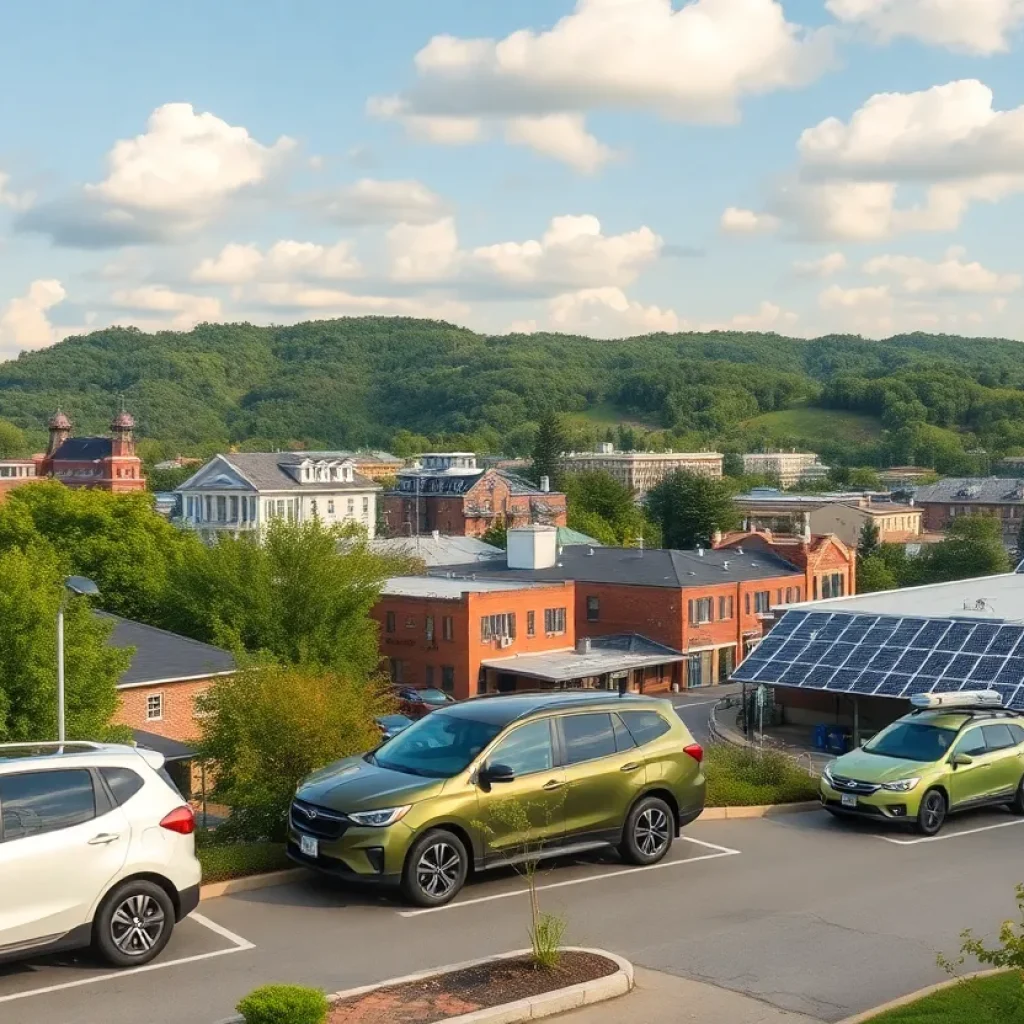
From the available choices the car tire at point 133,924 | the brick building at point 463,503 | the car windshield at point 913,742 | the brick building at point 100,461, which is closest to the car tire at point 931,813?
the car windshield at point 913,742

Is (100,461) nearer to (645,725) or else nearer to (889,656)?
(889,656)

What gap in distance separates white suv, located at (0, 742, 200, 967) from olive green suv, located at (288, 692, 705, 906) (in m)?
1.70

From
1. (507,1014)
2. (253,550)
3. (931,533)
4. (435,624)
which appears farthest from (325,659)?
(931,533)

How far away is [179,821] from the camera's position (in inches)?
402

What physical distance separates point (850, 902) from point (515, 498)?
334 feet

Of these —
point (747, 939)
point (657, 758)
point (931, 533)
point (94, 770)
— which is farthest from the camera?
point (931, 533)

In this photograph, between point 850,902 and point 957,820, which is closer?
point 850,902

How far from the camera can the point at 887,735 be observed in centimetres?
1655

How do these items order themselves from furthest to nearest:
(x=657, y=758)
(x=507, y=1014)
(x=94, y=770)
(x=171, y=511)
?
1. (x=171, y=511)
2. (x=657, y=758)
3. (x=94, y=770)
4. (x=507, y=1014)

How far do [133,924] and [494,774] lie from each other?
3.45 meters

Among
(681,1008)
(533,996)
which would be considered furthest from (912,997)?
(533,996)

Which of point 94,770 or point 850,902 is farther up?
point 94,770

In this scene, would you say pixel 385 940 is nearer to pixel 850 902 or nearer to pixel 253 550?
pixel 850 902

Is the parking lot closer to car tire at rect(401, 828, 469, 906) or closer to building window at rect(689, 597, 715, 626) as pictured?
car tire at rect(401, 828, 469, 906)
